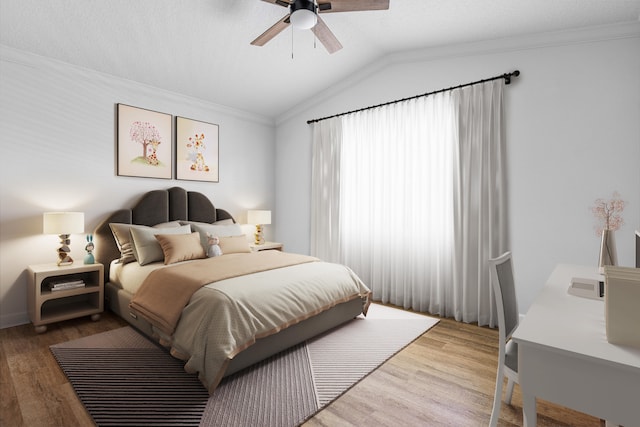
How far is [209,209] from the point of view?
174 inches

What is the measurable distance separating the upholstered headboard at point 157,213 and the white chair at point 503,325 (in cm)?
363

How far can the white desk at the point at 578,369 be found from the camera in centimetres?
91

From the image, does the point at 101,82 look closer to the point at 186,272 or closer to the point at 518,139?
the point at 186,272

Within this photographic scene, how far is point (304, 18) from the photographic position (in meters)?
2.26

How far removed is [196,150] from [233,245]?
1556 millimetres

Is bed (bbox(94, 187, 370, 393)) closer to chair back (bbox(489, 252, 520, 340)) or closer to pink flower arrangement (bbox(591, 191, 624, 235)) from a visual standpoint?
chair back (bbox(489, 252, 520, 340))

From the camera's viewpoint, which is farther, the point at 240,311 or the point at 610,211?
the point at 610,211

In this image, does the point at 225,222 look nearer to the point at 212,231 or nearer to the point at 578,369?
the point at 212,231

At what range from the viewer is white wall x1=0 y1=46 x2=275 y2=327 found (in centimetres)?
307

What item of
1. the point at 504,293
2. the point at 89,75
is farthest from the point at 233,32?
the point at 504,293

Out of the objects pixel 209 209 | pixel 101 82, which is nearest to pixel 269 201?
pixel 209 209

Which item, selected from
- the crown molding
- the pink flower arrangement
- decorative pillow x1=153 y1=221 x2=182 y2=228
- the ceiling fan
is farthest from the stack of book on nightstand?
the pink flower arrangement

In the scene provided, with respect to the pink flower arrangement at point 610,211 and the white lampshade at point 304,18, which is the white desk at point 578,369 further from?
the white lampshade at point 304,18

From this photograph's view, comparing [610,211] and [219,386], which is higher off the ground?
[610,211]
